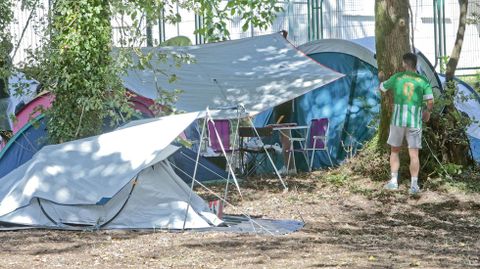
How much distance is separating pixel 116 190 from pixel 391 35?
4338 mm

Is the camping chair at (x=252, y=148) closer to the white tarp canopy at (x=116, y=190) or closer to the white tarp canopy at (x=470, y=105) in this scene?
the white tarp canopy at (x=470, y=105)

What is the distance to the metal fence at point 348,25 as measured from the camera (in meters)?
18.6

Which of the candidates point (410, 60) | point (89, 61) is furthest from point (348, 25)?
point (89, 61)

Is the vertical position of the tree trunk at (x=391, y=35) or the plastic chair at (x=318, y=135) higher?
the tree trunk at (x=391, y=35)

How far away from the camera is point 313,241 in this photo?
8.02 m

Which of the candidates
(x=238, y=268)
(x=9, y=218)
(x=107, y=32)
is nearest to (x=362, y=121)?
(x=107, y=32)

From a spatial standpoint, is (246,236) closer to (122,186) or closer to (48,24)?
(122,186)

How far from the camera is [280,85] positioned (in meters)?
12.8

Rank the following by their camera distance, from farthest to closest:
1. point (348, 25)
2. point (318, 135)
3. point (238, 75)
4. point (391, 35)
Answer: point (348, 25) → point (318, 135) → point (238, 75) → point (391, 35)

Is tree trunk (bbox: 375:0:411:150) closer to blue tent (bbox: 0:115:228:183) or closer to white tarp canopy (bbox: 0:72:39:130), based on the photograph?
blue tent (bbox: 0:115:228:183)

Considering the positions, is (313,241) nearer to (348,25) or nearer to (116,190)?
(116,190)

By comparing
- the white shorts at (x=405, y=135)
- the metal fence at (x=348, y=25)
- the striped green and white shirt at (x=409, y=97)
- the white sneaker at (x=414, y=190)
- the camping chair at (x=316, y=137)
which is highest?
the metal fence at (x=348, y=25)


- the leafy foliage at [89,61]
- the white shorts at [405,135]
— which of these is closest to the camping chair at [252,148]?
the leafy foliage at [89,61]

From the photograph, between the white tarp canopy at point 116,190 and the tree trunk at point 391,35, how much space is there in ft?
11.3
